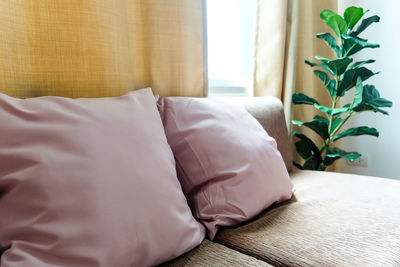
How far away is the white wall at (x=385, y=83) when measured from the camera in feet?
6.89

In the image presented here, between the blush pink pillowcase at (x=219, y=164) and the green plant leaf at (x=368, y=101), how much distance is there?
77cm

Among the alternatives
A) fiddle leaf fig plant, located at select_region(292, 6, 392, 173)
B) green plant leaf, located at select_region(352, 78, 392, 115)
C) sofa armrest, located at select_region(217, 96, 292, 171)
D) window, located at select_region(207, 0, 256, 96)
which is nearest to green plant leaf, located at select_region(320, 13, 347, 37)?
fiddle leaf fig plant, located at select_region(292, 6, 392, 173)

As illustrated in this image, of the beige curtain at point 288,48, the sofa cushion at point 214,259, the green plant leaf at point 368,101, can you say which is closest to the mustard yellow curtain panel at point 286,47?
the beige curtain at point 288,48

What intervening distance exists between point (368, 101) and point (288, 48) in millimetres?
545

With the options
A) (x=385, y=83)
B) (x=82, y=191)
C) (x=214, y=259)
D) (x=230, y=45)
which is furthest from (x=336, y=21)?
(x=82, y=191)

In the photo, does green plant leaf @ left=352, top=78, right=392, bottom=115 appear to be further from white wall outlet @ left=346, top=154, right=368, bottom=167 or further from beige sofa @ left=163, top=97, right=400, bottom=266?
white wall outlet @ left=346, top=154, right=368, bottom=167

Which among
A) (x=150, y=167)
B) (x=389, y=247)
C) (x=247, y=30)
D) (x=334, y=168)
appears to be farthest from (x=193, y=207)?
(x=334, y=168)

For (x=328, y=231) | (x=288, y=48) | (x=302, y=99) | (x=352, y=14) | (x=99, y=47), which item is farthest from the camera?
(x=288, y=48)

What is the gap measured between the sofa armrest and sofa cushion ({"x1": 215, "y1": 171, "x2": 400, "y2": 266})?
1.01 ft

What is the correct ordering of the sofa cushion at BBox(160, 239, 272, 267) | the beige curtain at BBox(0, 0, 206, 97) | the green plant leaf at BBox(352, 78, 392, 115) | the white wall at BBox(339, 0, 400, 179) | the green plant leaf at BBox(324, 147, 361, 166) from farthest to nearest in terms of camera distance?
the white wall at BBox(339, 0, 400, 179), the green plant leaf at BBox(324, 147, 361, 166), the green plant leaf at BBox(352, 78, 392, 115), the beige curtain at BBox(0, 0, 206, 97), the sofa cushion at BBox(160, 239, 272, 267)

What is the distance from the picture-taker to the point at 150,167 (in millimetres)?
714

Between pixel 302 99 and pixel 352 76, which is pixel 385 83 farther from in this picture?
pixel 302 99

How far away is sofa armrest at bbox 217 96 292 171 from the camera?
4.63 feet

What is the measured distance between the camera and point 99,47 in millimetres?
1007
